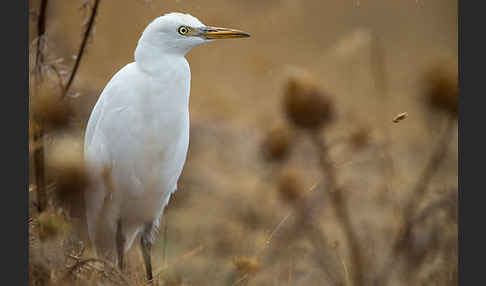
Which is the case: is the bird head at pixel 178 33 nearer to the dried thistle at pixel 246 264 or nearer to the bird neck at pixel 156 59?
the bird neck at pixel 156 59

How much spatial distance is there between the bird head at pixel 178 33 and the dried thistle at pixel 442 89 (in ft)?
1.23

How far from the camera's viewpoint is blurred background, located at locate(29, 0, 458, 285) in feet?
3.10

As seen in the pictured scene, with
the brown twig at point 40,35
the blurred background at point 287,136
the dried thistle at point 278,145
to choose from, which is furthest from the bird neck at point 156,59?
the dried thistle at point 278,145

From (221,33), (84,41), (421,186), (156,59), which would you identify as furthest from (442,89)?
(84,41)

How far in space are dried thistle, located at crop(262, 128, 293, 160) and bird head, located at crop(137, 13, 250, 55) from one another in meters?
0.27

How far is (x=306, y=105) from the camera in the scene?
2.65 ft

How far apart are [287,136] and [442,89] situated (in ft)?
0.88

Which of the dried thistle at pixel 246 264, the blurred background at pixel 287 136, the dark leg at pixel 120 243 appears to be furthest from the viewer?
the dark leg at pixel 120 243

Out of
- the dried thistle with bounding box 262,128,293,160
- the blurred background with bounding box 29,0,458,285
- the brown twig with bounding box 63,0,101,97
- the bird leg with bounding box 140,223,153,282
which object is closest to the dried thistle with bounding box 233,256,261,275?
the blurred background with bounding box 29,0,458,285

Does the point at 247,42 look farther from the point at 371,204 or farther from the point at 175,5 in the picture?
the point at 371,204

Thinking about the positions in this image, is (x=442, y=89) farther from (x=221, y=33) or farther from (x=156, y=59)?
(x=156, y=59)

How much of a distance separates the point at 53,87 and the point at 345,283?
2.66ft

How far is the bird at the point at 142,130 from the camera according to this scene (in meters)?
1.22

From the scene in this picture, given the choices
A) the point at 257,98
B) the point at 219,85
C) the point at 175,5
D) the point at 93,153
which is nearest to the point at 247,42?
the point at 219,85
